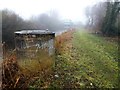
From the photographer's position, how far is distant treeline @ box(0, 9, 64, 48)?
9258 mm

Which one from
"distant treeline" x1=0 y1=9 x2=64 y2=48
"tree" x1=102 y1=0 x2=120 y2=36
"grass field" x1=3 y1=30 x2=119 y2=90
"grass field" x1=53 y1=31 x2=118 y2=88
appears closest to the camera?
"grass field" x1=3 y1=30 x2=119 y2=90

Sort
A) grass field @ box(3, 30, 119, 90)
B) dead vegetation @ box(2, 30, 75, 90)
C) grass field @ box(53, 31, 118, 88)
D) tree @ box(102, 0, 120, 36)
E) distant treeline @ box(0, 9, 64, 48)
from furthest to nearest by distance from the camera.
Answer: tree @ box(102, 0, 120, 36)
distant treeline @ box(0, 9, 64, 48)
grass field @ box(53, 31, 118, 88)
grass field @ box(3, 30, 119, 90)
dead vegetation @ box(2, 30, 75, 90)

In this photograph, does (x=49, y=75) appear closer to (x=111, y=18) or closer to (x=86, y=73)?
(x=86, y=73)

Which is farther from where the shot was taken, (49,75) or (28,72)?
(49,75)

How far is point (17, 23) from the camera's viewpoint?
9727mm

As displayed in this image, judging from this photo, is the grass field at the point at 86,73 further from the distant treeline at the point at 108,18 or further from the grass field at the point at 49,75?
the distant treeline at the point at 108,18

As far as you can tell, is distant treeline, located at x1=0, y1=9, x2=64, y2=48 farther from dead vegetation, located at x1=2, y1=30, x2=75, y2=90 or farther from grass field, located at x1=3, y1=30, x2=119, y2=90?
dead vegetation, located at x1=2, y1=30, x2=75, y2=90

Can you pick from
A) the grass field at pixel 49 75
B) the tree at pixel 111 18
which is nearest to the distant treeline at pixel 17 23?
the grass field at pixel 49 75

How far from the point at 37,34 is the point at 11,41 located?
323 cm

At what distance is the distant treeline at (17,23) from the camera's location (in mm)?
9258

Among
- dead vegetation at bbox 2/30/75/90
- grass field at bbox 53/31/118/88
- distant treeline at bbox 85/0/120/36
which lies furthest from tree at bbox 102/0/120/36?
dead vegetation at bbox 2/30/75/90

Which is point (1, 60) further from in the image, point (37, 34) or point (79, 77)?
point (79, 77)

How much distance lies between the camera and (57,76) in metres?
6.45

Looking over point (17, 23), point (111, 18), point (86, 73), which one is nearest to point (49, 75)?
point (86, 73)
